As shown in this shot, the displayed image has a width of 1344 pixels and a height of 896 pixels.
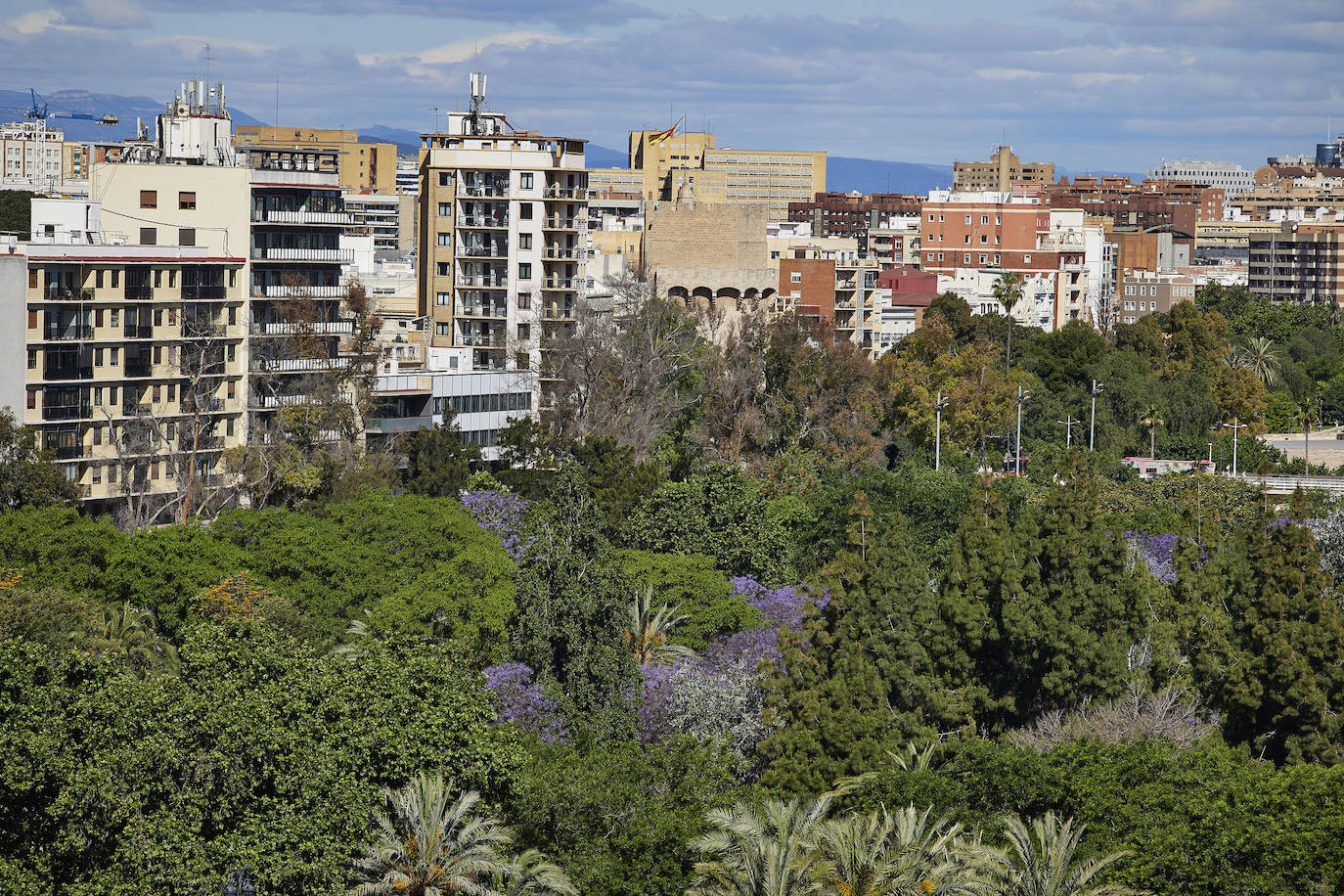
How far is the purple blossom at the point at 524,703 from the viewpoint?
147ft

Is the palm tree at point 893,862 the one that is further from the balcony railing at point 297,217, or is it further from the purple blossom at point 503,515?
the balcony railing at point 297,217

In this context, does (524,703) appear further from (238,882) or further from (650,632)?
(238,882)

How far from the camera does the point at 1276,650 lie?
45.5m

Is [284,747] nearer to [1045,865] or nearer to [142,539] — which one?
[1045,865]

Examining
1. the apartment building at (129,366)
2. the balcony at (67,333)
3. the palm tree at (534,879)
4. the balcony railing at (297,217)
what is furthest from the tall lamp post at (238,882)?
the balcony railing at (297,217)

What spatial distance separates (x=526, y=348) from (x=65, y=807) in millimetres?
57821

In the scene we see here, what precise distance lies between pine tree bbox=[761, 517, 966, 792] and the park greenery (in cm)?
9

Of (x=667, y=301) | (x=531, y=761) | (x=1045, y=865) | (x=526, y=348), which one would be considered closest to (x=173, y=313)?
(x=526, y=348)

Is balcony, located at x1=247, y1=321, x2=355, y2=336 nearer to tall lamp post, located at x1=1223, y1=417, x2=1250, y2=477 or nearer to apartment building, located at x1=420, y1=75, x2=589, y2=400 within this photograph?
apartment building, located at x1=420, y1=75, x2=589, y2=400

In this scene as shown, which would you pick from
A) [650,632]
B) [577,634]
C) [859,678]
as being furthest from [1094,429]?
[859,678]

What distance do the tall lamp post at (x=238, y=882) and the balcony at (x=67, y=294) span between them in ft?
124

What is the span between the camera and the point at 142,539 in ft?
177

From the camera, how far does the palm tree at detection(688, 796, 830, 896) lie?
112ft

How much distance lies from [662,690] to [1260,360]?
90.9 m
